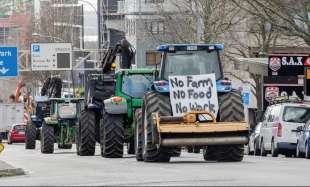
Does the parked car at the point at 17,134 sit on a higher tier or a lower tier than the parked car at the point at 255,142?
lower

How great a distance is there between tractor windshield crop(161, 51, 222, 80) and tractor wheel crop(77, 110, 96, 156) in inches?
324

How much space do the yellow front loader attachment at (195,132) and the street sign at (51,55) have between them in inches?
1984

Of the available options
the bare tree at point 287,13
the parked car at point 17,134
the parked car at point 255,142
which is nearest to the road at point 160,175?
the parked car at point 255,142

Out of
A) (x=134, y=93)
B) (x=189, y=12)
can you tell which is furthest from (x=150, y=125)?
(x=189, y=12)

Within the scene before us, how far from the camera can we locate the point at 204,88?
2727 centimetres

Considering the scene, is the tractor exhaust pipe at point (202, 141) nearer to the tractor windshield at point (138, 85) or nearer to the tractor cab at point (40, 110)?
the tractor windshield at point (138, 85)

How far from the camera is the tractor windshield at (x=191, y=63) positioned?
27.6 metres

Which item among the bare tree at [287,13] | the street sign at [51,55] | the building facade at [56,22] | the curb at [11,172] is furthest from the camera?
the building facade at [56,22]

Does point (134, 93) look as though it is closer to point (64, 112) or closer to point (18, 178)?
point (18, 178)

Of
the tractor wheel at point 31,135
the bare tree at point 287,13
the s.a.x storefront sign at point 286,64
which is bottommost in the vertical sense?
the tractor wheel at point 31,135

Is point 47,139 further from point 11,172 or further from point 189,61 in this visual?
point 11,172

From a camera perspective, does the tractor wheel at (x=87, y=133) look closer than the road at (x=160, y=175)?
No

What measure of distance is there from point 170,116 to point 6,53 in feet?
54.0

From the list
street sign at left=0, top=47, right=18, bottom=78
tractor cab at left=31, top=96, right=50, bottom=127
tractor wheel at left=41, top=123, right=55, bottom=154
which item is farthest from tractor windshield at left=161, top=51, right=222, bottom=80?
tractor cab at left=31, top=96, right=50, bottom=127
